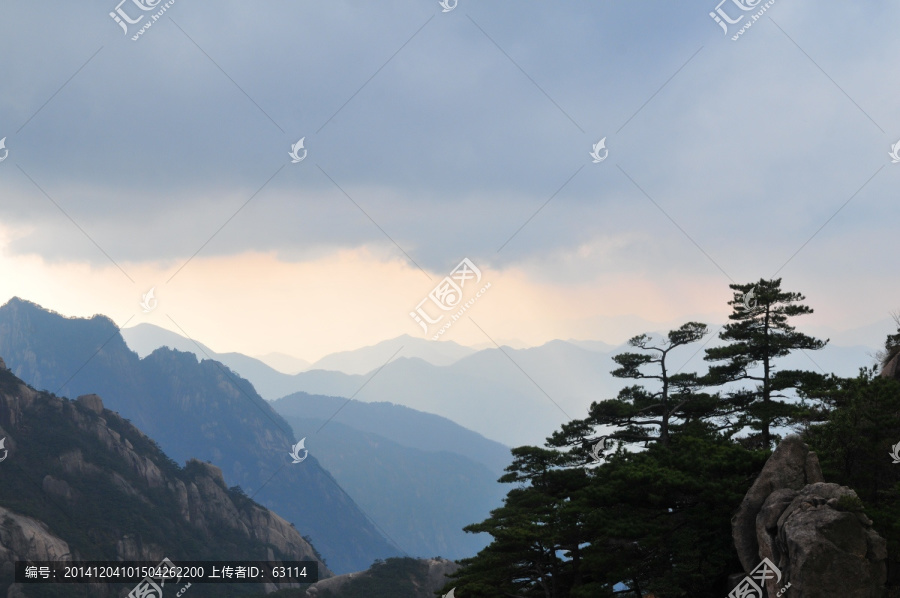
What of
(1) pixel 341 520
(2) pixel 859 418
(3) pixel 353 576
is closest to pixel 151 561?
(3) pixel 353 576

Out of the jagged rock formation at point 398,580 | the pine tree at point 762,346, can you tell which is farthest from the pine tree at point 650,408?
the jagged rock formation at point 398,580

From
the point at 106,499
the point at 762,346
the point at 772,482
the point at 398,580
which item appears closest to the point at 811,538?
the point at 772,482

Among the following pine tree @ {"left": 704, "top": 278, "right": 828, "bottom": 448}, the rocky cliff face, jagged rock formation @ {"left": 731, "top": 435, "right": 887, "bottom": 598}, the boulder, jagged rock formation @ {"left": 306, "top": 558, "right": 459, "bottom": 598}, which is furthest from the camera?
jagged rock formation @ {"left": 306, "top": 558, "right": 459, "bottom": 598}

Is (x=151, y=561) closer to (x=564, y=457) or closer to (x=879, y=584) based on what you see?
(x=564, y=457)

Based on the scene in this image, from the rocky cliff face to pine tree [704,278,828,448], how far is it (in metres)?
61.5

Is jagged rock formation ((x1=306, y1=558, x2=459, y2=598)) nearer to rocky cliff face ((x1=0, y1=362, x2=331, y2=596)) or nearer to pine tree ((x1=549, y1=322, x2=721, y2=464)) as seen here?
rocky cliff face ((x1=0, y1=362, x2=331, y2=596))

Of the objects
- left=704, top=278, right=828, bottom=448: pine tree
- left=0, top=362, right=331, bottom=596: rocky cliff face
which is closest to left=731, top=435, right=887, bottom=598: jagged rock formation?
left=704, top=278, right=828, bottom=448: pine tree

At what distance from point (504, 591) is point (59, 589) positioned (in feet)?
180

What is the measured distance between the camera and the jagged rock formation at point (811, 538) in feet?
50.3

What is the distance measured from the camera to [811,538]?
15500 millimetres

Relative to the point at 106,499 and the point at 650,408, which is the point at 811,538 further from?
the point at 106,499

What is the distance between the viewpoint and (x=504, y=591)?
80.1 feet

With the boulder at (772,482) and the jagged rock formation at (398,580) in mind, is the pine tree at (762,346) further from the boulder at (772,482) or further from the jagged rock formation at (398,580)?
the jagged rock formation at (398,580)

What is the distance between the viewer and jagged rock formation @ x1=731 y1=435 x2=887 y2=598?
15.3m
